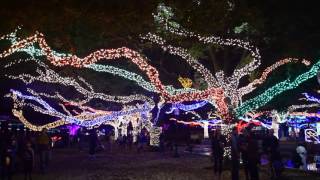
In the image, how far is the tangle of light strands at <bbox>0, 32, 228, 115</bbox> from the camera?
15.2 metres

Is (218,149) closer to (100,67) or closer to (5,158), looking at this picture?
(5,158)

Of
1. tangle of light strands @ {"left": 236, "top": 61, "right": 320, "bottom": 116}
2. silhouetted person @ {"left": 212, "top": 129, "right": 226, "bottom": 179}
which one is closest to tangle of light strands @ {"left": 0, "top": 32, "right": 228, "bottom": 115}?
tangle of light strands @ {"left": 236, "top": 61, "right": 320, "bottom": 116}

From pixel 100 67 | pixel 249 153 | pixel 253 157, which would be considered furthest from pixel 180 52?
pixel 253 157

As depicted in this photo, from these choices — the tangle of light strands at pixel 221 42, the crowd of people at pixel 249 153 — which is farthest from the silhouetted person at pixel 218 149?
the tangle of light strands at pixel 221 42

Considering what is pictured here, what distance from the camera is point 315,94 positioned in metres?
41.8

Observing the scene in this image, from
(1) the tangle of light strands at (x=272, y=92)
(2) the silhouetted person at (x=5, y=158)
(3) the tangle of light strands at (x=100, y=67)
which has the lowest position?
(2) the silhouetted person at (x=5, y=158)

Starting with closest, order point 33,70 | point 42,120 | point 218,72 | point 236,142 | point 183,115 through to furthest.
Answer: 1. point 236,142
2. point 218,72
3. point 33,70
4. point 42,120
5. point 183,115

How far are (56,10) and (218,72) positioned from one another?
10046 mm

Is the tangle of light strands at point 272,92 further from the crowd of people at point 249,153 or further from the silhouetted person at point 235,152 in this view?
the silhouetted person at point 235,152

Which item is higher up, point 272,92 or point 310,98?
point 310,98

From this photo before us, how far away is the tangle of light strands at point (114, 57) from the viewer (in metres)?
15.2

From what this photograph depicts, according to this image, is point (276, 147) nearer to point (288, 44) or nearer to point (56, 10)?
point (288, 44)

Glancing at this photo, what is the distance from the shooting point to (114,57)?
2058cm

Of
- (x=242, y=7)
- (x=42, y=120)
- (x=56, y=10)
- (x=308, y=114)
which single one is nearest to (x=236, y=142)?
(x=242, y=7)
